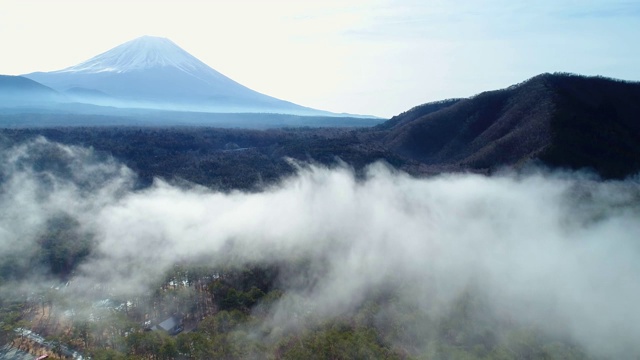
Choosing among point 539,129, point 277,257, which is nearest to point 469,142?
point 539,129

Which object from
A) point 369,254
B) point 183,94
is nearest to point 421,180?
point 369,254

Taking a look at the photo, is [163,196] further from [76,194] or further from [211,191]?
[76,194]

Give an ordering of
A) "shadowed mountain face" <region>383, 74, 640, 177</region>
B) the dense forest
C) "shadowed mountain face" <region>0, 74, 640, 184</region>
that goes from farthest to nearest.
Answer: "shadowed mountain face" <region>0, 74, 640, 184</region>
"shadowed mountain face" <region>383, 74, 640, 177</region>
the dense forest

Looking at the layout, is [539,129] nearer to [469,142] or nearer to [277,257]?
[469,142]

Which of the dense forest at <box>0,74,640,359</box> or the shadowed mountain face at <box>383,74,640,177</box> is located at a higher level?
the shadowed mountain face at <box>383,74,640,177</box>

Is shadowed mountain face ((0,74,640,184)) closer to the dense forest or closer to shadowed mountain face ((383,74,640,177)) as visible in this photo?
shadowed mountain face ((383,74,640,177))

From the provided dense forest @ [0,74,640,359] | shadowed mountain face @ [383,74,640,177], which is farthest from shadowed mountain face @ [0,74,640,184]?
dense forest @ [0,74,640,359]

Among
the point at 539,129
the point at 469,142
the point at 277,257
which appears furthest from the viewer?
the point at 469,142

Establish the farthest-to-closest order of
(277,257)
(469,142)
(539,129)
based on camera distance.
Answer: (469,142) < (539,129) < (277,257)
